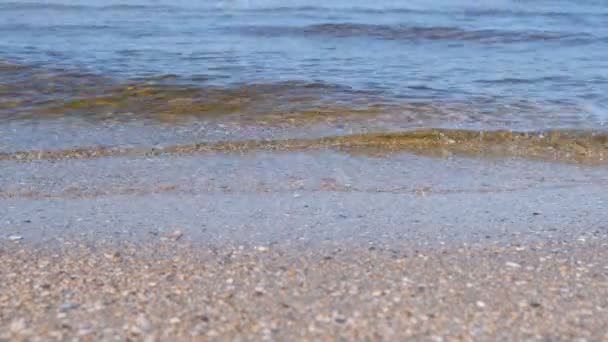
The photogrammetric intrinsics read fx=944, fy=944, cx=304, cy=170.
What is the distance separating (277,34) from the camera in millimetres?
14141

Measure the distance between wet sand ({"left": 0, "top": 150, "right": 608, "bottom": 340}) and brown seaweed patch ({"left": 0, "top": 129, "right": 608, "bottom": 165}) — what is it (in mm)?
221

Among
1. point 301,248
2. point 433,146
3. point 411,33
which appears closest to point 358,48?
point 411,33

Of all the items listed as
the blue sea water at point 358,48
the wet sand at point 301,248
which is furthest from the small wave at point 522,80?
the wet sand at point 301,248

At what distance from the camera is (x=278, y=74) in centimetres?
1027

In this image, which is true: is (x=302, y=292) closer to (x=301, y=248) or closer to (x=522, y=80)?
(x=301, y=248)

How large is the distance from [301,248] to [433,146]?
294 centimetres

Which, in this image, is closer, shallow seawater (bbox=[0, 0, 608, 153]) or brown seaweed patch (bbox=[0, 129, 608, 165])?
brown seaweed patch (bbox=[0, 129, 608, 165])

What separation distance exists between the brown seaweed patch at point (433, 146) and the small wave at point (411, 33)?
6.71 metres

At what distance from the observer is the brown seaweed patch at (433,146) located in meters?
6.89

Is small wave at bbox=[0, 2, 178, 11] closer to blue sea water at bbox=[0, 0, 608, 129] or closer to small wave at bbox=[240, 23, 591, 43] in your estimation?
blue sea water at bbox=[0, 0, 608, 129]

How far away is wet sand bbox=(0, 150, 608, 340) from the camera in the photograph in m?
3.57

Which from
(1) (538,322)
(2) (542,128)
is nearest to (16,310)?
(1) (538,322)

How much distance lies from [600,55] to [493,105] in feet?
14.0

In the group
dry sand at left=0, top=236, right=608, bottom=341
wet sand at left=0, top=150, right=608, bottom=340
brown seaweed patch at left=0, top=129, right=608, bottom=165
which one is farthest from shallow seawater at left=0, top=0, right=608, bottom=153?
dry sand at left=0, top=236, right=608, bottom=341
